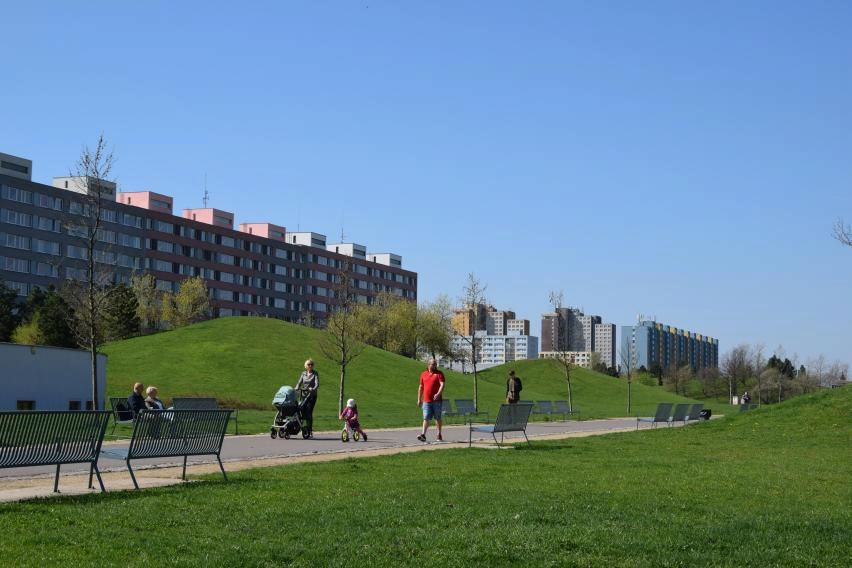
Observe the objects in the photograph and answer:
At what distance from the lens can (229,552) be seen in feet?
26.7

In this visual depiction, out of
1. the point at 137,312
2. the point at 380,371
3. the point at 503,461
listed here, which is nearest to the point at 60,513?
the point at 503,461

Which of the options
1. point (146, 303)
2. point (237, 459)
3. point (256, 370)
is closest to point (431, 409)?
point (237, 459)

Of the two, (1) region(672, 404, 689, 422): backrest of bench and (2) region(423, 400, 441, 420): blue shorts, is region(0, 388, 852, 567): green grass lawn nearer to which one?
(2) region(423, 400, 441, 420): blue shorts

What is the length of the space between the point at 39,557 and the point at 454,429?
2373 cm

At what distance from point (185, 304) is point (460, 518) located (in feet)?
314

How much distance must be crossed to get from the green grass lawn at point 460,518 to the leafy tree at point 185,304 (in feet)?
287

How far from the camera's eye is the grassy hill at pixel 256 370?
56.1 metres

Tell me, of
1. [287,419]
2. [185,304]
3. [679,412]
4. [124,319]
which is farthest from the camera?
[185,304]

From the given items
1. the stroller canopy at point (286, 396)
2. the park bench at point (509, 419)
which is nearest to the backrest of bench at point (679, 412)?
the park bench at point (509, 419)

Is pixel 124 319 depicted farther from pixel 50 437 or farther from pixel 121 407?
pixel 50 437

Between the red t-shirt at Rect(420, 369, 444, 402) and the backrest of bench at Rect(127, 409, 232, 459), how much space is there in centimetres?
980

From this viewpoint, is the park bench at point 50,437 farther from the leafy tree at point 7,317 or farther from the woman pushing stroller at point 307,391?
the leafy tree at point 7,317

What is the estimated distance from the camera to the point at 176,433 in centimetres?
1366

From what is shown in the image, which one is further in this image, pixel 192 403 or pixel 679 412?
pixel 679 412
